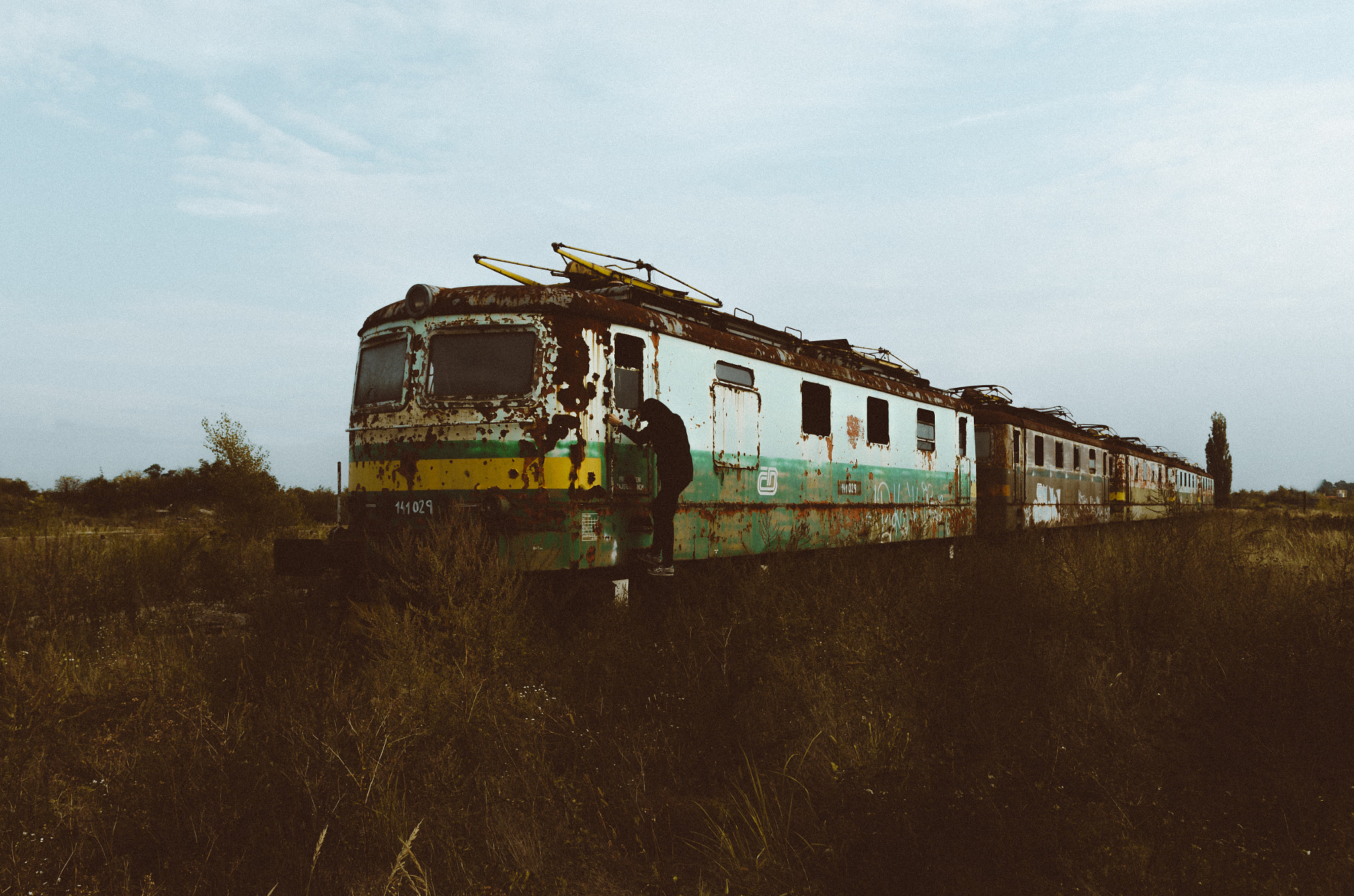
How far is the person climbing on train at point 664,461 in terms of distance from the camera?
6.48 metres

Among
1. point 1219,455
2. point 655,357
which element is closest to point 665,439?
point 655,357

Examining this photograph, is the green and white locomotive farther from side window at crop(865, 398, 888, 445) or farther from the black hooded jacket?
side window at crop(865, 398, 888, 445)

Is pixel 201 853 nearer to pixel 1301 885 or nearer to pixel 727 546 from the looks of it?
pixel 1301 885

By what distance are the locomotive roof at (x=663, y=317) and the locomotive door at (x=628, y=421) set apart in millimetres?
232

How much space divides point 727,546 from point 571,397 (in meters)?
2.36

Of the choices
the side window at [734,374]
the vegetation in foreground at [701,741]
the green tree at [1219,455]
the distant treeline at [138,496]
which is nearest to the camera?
the vegetation in foreground at [701,741]

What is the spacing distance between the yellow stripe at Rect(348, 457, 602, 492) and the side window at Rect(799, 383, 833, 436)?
3.26 metres

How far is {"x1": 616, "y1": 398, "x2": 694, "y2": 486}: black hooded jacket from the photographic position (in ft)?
21.3

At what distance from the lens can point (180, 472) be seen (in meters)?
26.1

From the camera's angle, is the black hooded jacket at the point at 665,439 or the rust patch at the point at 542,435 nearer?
the rust patch at the point at 542,435

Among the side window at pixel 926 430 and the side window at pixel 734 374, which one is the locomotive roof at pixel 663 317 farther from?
the side window at pixel 926 430

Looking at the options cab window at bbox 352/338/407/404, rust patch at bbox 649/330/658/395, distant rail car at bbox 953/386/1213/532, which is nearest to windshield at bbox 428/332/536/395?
cab window at bbox 352/338/407/404

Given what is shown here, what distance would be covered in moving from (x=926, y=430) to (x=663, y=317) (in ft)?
20.0

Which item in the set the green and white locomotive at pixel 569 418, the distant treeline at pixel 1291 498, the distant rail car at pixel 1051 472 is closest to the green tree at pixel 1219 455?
the distant treeline at pixel 1291 498
